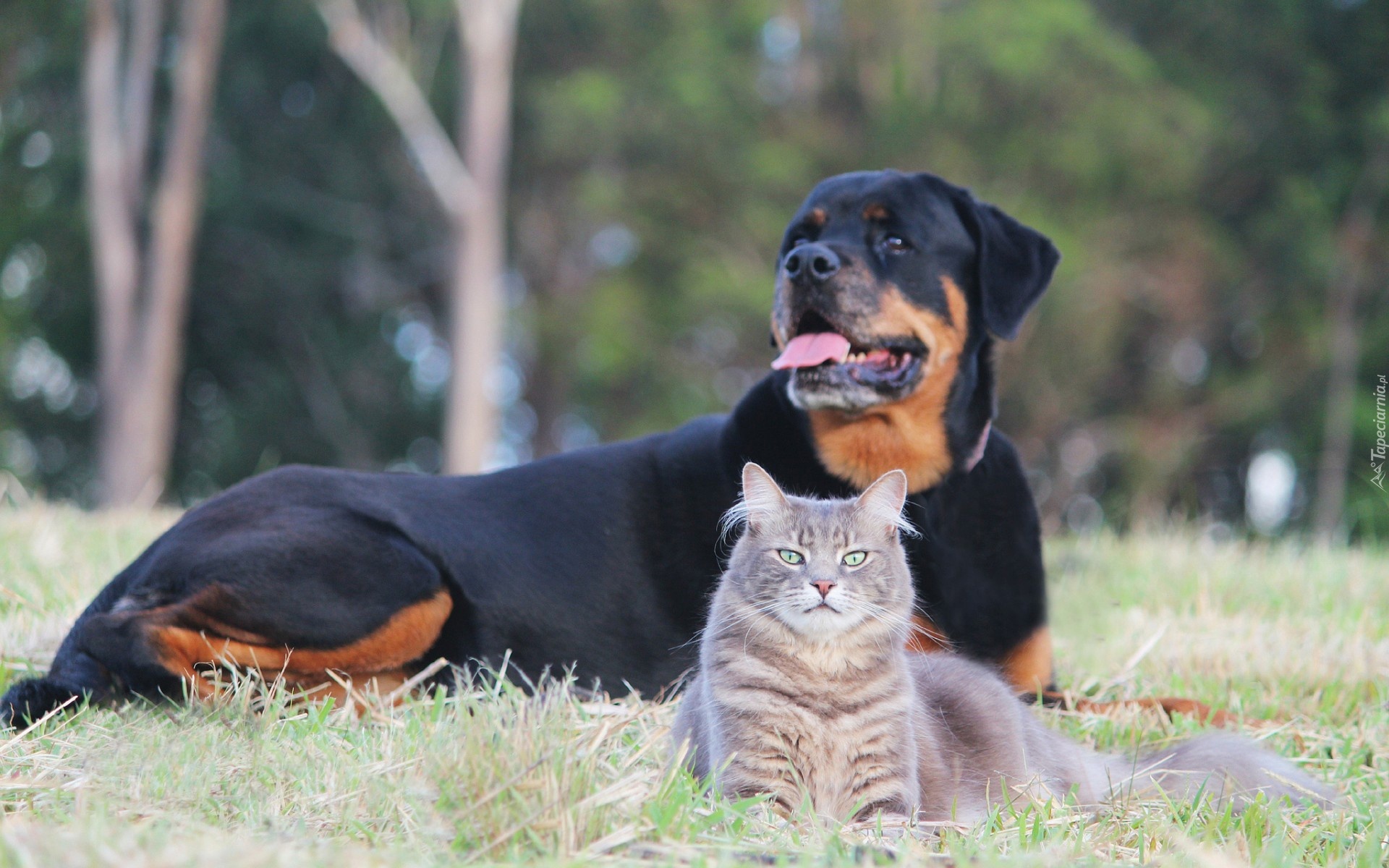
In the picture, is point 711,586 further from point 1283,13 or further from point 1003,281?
point 1283,13

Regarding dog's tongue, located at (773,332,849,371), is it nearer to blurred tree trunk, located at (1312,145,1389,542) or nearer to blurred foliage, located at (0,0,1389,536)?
blurred foliage, located at (0,0,1389,536)

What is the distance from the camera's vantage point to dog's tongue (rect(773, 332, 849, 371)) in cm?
→ 414

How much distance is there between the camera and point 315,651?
3719 mm

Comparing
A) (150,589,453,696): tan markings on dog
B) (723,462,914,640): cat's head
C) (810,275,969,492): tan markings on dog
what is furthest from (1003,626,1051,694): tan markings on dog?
(150,589,453,696): tan markings on dog

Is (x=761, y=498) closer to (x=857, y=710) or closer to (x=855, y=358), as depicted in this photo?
(x=857, y=710)

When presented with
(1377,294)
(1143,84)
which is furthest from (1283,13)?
(1377,294)

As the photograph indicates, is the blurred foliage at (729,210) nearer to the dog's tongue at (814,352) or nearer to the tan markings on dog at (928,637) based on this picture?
the dog's tongue at (814,352)

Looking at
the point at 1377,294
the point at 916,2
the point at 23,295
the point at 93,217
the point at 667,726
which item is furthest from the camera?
the point at 23,295

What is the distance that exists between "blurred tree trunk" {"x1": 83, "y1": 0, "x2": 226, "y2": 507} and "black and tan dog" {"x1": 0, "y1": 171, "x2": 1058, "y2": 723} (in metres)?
13.3

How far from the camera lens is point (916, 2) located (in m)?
19.4

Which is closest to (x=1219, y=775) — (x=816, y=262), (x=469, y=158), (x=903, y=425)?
(x=903, y=425)

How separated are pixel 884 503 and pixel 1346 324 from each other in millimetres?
17139

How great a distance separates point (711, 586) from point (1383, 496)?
4.21 metres

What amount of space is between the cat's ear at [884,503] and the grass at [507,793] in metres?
0.72
